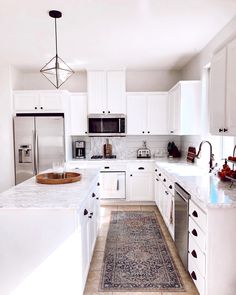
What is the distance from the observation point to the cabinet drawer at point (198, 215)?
6.45ft

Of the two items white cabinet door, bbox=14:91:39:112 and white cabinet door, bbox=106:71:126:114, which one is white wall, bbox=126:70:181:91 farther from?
white cabinet door, bbox=14:91:39:112

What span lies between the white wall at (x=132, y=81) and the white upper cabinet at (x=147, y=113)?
402mm

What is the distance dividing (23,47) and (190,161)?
10.7 ft

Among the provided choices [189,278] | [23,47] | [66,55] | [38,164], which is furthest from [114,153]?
[189,278]

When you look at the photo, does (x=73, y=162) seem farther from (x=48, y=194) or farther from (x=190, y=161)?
(x=48, y=194)

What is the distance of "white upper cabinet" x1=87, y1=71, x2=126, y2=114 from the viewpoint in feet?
16.4

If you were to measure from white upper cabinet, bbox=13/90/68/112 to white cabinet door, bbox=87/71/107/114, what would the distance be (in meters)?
0.53

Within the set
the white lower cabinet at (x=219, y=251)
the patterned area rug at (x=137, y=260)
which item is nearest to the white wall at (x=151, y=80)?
the patterned area rug at (x=137, y=260)

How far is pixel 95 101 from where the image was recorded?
4996 mm

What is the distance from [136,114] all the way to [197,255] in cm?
336

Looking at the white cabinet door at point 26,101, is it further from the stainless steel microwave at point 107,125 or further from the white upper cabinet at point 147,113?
the white upper cabinet at point 147,113

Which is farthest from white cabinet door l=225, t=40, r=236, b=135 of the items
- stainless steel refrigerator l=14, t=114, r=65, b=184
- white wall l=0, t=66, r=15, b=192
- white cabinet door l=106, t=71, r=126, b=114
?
white wall l=0, t=66, r=15, b=192

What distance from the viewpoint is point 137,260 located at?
2.81 m

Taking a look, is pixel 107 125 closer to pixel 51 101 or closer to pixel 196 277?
pixel 51 101
